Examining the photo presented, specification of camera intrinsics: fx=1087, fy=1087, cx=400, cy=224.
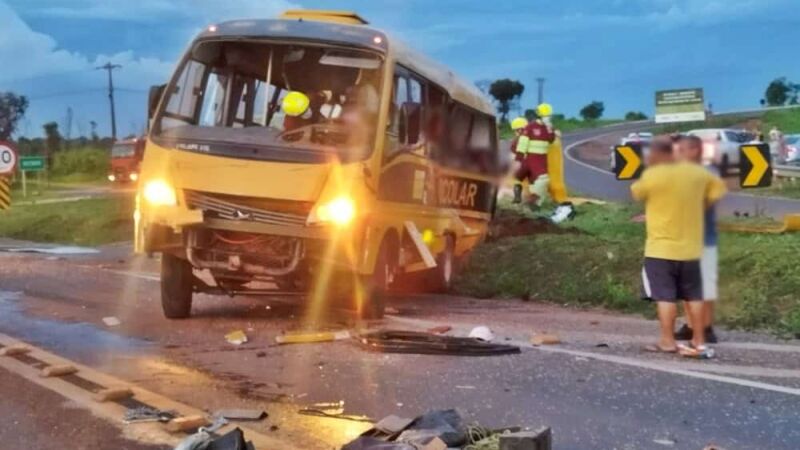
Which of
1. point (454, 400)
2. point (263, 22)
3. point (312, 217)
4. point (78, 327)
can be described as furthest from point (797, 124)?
point (78, 327)

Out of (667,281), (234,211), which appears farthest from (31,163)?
(667,281)

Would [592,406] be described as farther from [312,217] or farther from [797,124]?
Result: [312,217]

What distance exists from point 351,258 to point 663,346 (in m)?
2.76

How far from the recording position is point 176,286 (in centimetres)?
1052

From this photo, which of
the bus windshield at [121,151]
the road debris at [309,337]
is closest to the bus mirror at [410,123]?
the road debris at [309,337]

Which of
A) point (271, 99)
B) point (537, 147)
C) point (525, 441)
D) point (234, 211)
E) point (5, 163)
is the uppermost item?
point (271, 99)

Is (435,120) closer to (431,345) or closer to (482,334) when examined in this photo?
(431,345)

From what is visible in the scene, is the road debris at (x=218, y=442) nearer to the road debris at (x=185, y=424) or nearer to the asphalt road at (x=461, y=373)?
the asphalt road at (x=461, y=373)

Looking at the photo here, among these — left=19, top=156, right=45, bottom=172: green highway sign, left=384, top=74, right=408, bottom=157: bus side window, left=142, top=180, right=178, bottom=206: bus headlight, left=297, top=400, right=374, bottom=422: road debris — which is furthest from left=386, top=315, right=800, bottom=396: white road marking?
left=19, top=156, right=45, bottom=172: green highway sign

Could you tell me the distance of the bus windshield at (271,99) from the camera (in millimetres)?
8864

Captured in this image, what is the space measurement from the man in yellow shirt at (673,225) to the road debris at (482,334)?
1.52 m

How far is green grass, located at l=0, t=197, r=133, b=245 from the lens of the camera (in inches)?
1015

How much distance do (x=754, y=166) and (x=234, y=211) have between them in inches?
265

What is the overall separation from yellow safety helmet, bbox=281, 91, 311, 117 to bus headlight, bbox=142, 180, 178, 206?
49.5 inches
